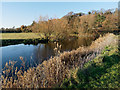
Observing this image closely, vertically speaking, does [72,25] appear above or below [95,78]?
above

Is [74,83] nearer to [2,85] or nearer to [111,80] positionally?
[111,80]

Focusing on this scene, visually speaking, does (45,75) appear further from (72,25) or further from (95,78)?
(72,25)

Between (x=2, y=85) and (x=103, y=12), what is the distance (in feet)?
119

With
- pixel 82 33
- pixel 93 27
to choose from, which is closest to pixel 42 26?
pixel 82 33

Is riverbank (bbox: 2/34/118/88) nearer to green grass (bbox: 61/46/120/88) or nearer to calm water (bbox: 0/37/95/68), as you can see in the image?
green grass (bbox: 61/46/120/88)

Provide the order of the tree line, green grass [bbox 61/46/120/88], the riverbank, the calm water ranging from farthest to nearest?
the tree line
the calm water
green grass [bbox 61/46/120/88]
the riverbank

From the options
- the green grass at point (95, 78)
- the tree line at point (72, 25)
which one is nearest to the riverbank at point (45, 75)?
the green grass at point (95, 78)

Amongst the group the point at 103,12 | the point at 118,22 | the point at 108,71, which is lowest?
the point at 108,71

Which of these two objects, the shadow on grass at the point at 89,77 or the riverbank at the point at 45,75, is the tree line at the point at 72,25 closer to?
the riverbank at the point at 45,75

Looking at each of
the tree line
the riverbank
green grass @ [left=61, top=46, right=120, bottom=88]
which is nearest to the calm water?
the riverbank

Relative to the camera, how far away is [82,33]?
2527cm

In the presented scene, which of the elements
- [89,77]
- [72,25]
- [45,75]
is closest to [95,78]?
[89,77]

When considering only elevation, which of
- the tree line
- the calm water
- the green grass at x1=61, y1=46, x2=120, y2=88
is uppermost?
the tree line

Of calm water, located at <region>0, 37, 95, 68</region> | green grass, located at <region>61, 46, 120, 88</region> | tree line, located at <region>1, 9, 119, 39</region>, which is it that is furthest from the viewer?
tree line, located at <region>1, 9, 119, 39</region>
